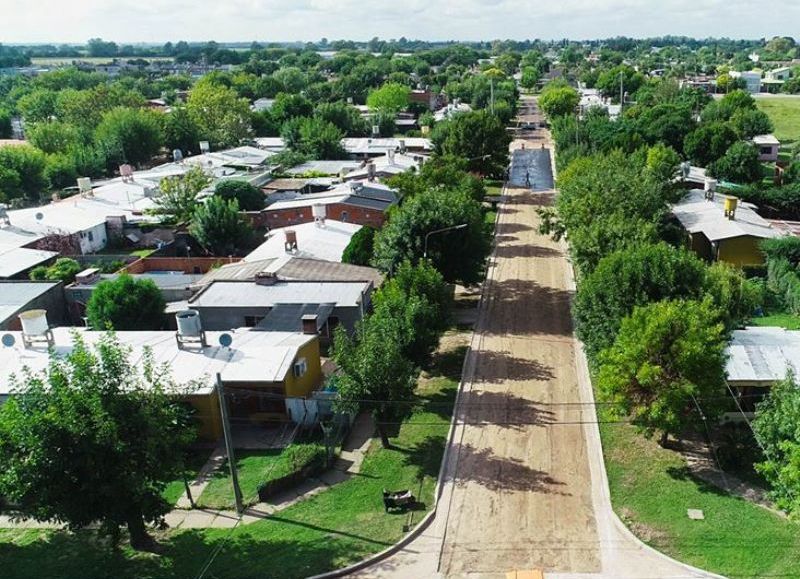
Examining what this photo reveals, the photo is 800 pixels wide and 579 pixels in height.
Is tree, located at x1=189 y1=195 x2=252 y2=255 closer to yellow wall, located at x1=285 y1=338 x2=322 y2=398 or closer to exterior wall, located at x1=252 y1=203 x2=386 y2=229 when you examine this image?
exterior wall, located at x1=252 y1=203 x2=386 y2=229

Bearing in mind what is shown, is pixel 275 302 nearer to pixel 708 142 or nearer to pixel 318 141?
pixel 318 141

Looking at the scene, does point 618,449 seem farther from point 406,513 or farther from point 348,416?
point 348,416

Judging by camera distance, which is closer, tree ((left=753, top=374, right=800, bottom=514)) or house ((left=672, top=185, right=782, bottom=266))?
tree ((left=753, top=374, right=800, bottom=514))

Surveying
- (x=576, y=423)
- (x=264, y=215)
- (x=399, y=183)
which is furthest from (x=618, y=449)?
(x=264, y=215)

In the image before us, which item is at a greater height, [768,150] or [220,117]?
[220,117]

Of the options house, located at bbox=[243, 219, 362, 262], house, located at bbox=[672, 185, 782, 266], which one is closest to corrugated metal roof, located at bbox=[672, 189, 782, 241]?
house, located at bbox=[672, 185, 782, 266]

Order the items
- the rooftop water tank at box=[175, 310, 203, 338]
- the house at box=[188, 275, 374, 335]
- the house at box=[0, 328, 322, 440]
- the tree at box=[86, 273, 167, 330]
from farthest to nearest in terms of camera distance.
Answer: the house at box=[188, 275, 374, 335], the tree at box=[86, 273, 167, 330], the rooftop water tank at box=[175, 310, 203, 338], the house at box=[0, 328, 322, 440]

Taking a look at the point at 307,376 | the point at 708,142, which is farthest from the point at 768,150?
the point at 307,376

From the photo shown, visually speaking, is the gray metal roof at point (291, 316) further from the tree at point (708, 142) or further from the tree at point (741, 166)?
the tree at point (708, 142)
